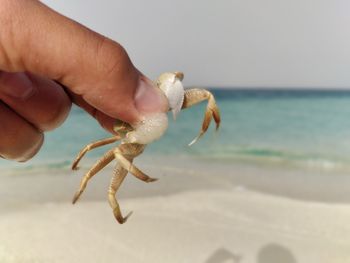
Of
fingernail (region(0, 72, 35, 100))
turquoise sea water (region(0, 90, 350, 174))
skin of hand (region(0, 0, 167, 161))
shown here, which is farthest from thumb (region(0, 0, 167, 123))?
turquoise sea water (region(0, 90, 350, 174))

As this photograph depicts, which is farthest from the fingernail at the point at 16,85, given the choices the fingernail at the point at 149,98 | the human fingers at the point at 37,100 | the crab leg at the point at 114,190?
the fingernail at the point at 149,98

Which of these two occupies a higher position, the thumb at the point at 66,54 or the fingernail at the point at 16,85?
the thumb at the point at 66,54

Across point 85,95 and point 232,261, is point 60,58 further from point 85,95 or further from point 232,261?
point 232,261

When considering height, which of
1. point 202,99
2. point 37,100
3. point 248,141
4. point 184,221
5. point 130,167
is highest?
point 202,99

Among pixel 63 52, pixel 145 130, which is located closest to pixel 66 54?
pixel 63 52

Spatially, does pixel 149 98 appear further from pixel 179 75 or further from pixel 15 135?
pixel 15 135

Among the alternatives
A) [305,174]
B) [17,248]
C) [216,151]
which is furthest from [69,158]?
[17,248]

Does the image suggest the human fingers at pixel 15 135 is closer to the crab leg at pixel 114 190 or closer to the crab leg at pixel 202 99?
the crab leg at pixel 114 190
